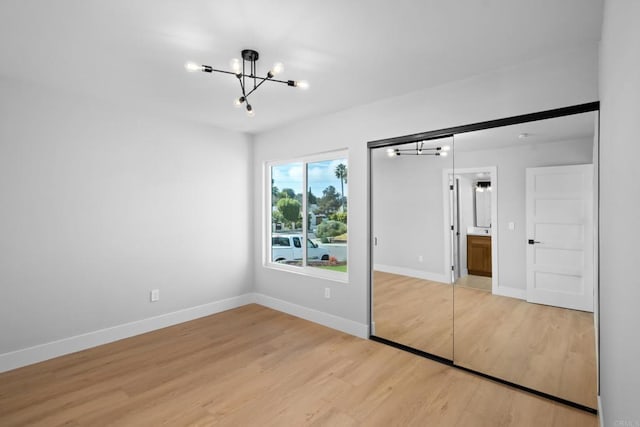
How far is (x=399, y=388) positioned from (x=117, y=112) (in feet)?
13.2

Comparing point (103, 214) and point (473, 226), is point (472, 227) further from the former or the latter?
point (103, 214)

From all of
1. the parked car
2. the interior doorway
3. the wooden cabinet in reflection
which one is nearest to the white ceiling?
the interior doorway

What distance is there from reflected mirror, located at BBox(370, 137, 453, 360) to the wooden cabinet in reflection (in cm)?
20

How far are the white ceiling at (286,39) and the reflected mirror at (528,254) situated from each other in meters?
0.70

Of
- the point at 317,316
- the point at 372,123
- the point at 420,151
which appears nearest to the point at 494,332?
the point at 420,151

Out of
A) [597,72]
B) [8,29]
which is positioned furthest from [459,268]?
[8,29]

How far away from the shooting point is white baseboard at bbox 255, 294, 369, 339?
11.9 ft

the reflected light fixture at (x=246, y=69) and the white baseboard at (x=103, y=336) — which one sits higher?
the reflected light fixture at (x=246, y=69)

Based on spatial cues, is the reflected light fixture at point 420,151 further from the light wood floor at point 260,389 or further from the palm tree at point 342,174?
the light wood floor at point 260,389

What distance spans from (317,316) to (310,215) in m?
1.32

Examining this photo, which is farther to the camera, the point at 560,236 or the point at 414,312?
the point at 414,312

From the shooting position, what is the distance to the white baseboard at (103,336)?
9.75 ft

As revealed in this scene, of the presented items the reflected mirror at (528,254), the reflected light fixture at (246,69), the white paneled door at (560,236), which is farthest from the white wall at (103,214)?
the white paneled door at (560,236)

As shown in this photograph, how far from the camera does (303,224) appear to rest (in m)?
4.45
